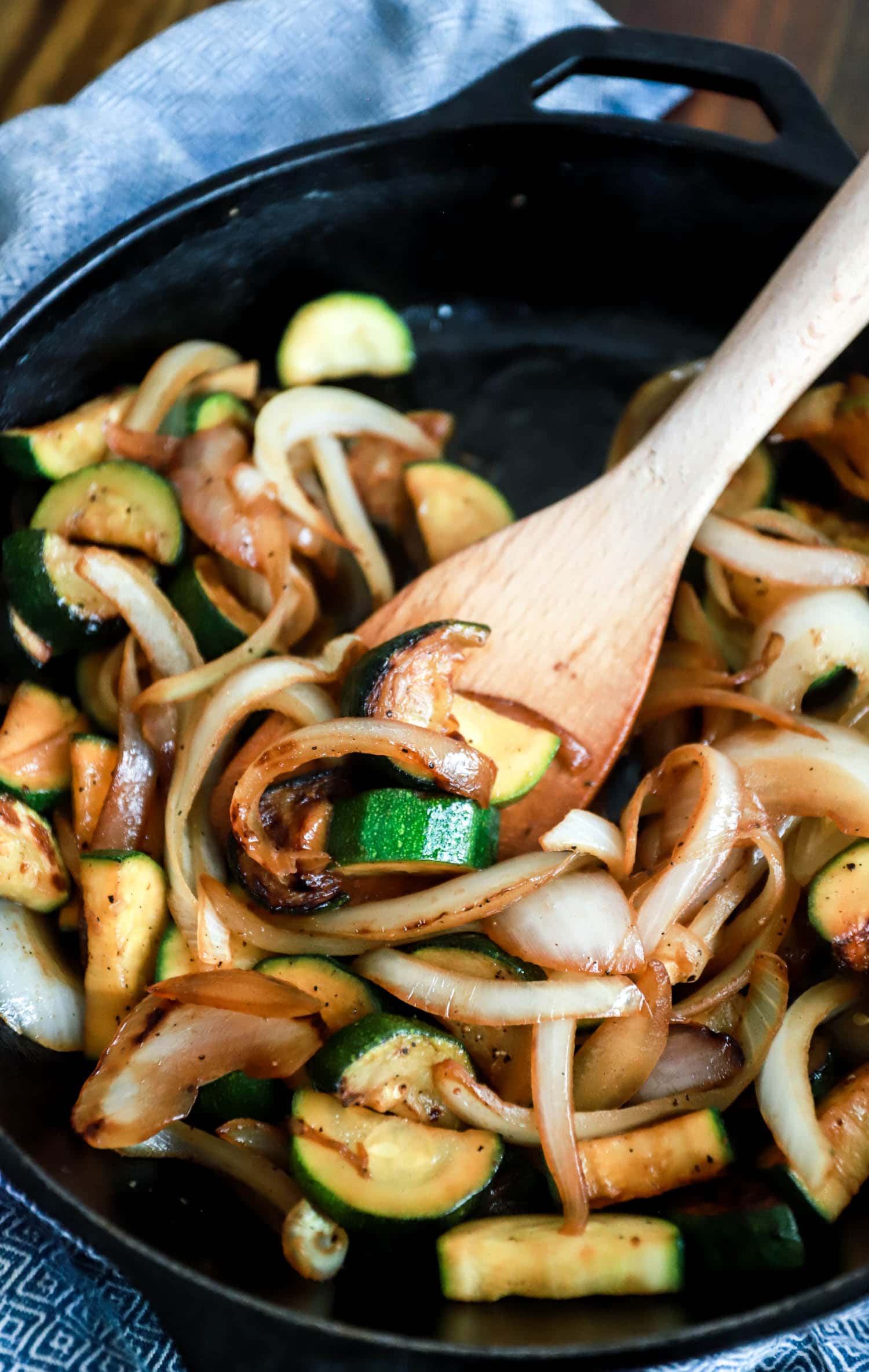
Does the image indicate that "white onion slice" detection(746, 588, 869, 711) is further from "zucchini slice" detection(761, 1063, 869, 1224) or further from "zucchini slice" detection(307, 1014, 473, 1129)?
"zucchini slice" detection(307, 1014, 473, 1129)

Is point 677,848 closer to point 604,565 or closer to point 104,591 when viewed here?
point 604,565

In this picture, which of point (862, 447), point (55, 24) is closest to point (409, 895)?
point (862, 447)

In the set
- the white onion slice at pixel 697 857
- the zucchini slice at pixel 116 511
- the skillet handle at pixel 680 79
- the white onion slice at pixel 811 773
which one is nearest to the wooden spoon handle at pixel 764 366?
the skillet handle at pixel 680 79

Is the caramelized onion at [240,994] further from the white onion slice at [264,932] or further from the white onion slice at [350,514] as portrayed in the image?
the white onion slice at [350,514]

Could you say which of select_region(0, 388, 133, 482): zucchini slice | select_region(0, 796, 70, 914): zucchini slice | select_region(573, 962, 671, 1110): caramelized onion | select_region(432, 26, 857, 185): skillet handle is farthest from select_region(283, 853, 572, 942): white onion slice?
select_region(432, 26, 857, 185): skillet handle

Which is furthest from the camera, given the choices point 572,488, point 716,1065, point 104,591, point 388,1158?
point 572,488

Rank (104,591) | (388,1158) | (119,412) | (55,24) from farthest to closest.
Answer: (55,24) → (119,412) → (104,591) → (388,1158)

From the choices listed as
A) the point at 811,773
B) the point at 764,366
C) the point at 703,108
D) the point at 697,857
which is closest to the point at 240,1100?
the point at 697,857
